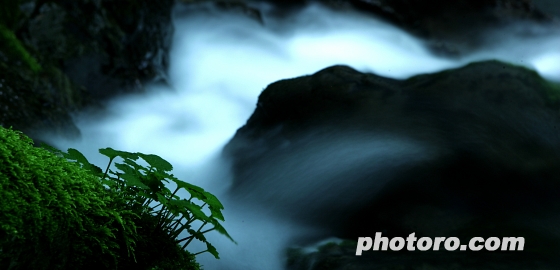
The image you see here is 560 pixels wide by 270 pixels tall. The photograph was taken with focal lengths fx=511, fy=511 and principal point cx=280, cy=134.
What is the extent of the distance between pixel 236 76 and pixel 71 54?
2479 millimetres

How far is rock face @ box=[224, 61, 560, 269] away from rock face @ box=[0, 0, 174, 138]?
2018 millimetres

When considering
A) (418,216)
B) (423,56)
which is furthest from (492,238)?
(423,56)

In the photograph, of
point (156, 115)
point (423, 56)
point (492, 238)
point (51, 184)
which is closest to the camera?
point (51, 184)

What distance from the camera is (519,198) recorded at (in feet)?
12.1

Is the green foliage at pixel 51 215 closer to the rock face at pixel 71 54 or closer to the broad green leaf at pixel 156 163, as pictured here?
the broad green leaf at pixel 156 163

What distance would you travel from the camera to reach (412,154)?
163 inches

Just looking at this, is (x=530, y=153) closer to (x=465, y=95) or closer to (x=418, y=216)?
(x=465, y=95)

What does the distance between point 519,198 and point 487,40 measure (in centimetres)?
724

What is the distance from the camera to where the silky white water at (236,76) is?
158 inches

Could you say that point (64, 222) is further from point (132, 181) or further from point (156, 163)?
point (156, 163)

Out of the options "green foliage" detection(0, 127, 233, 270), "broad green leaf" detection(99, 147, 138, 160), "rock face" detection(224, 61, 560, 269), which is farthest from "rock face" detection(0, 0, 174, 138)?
"green foliage" detection(0, 127, 233, 270)

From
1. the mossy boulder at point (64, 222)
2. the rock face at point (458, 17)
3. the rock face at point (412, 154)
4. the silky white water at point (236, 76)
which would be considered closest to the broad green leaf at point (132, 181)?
the mossy boulder at point (64, 222)

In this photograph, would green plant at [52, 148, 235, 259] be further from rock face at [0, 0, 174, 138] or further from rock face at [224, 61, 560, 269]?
rock face at [0, 0, 174, 138]

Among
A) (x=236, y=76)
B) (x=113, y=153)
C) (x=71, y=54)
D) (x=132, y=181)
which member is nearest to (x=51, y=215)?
(x=132, y=181)
